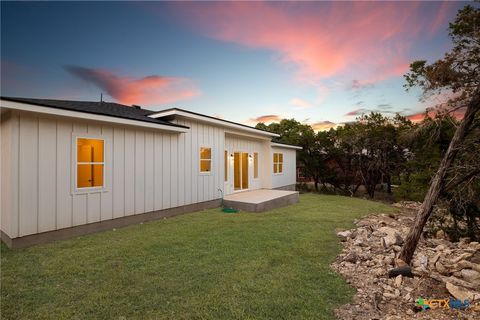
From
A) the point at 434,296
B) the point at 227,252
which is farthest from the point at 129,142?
the point at 434,296

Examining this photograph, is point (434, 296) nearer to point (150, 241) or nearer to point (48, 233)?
point (150, 241)

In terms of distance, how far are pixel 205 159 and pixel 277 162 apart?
6.46 m

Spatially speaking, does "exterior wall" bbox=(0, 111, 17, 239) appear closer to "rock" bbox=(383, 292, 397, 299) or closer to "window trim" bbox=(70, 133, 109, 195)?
"window trim" bbox=(70, 133, 109, 195)

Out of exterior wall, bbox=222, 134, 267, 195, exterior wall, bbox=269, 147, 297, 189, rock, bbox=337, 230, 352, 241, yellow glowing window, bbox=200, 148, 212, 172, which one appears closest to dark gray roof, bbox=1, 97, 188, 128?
yellow glowing window, bbox=200, 148, 212, 172

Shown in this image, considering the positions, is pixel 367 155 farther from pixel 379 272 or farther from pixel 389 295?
pixel 389 295

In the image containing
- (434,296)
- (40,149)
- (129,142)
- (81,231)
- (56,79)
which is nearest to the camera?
(434,296)

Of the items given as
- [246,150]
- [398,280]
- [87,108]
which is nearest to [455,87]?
[398,280]

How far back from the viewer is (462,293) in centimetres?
260

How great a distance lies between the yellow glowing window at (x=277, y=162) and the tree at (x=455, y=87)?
33.2 ft

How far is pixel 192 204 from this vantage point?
26.8ft

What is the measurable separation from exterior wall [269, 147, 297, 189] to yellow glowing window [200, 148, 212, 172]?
17.1 feet

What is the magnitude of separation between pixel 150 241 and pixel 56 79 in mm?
9431

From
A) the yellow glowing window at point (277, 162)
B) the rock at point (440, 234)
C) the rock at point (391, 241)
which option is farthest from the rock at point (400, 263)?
the yellow glowing window at point (277, 162)

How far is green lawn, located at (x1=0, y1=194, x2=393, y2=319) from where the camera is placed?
2.40 m
